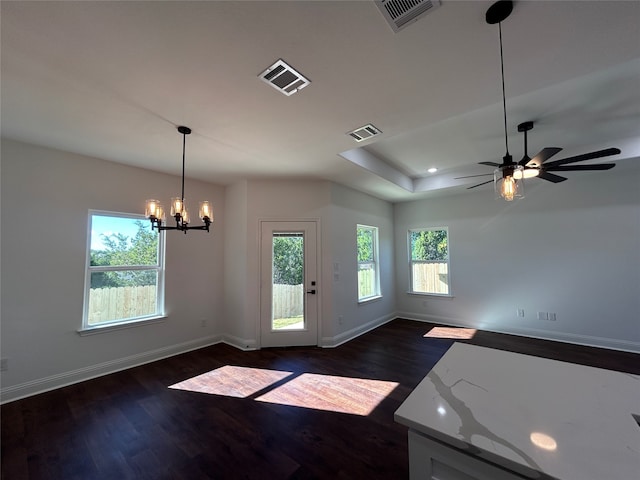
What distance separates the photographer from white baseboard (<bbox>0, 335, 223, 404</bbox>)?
278 centimetres

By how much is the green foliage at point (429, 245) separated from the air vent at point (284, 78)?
4.71m

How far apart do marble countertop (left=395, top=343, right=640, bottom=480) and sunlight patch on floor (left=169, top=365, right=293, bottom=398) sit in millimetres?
2364

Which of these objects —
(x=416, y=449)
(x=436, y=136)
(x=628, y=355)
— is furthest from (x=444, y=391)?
(x=628, y=355)

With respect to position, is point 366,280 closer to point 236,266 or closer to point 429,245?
point 429,245

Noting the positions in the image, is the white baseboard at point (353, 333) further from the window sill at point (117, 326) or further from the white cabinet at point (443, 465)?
the white cabinet at point (443, 465)

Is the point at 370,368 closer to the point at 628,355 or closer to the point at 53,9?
the point at 628,355

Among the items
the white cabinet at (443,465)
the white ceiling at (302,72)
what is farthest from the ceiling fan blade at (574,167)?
the white cabinet at (443,465)

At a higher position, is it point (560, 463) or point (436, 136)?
point (436, 136)

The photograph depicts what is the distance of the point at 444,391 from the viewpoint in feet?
3.62

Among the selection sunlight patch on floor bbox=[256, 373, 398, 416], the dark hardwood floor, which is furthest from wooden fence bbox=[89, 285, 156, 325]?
sunlight patch on floor bbox=[256, 373, 398, 416]

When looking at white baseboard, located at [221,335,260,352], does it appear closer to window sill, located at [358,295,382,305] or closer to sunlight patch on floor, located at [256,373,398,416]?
sunlight patch on floor, located at [256,373,398,416]

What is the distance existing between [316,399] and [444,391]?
199 centimetres

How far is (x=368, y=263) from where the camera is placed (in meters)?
5.48

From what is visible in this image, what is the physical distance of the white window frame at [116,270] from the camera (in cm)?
328
